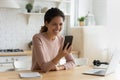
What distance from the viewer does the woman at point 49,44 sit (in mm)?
2342

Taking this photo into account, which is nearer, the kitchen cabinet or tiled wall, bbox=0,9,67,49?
tiled wall, bbox=0,9,67,49

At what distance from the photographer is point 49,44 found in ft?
8.33

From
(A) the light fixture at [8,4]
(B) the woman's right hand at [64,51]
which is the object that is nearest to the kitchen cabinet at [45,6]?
(A) the light fixture at [8,4]

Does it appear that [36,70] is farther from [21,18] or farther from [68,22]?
[68,22]

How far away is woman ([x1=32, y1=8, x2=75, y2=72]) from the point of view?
2342mm

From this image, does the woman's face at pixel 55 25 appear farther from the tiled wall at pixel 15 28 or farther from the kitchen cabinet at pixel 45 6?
the tiled wall at pixel 15 28

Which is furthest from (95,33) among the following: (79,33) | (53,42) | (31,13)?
(53,42)

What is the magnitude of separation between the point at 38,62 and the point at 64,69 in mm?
296

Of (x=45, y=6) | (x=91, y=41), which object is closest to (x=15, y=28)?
(x=45, y=6)

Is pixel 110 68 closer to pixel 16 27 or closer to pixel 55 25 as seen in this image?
pixel 55 25

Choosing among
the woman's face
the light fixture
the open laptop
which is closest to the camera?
the open laptop

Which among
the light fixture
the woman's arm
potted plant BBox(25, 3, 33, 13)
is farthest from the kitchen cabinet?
the woman's arm

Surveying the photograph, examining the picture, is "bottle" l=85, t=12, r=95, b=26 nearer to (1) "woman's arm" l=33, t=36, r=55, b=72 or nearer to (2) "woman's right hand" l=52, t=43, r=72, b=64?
(1) "woman's arm" l=33, t=36, r=55, b=72

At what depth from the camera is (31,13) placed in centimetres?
451
